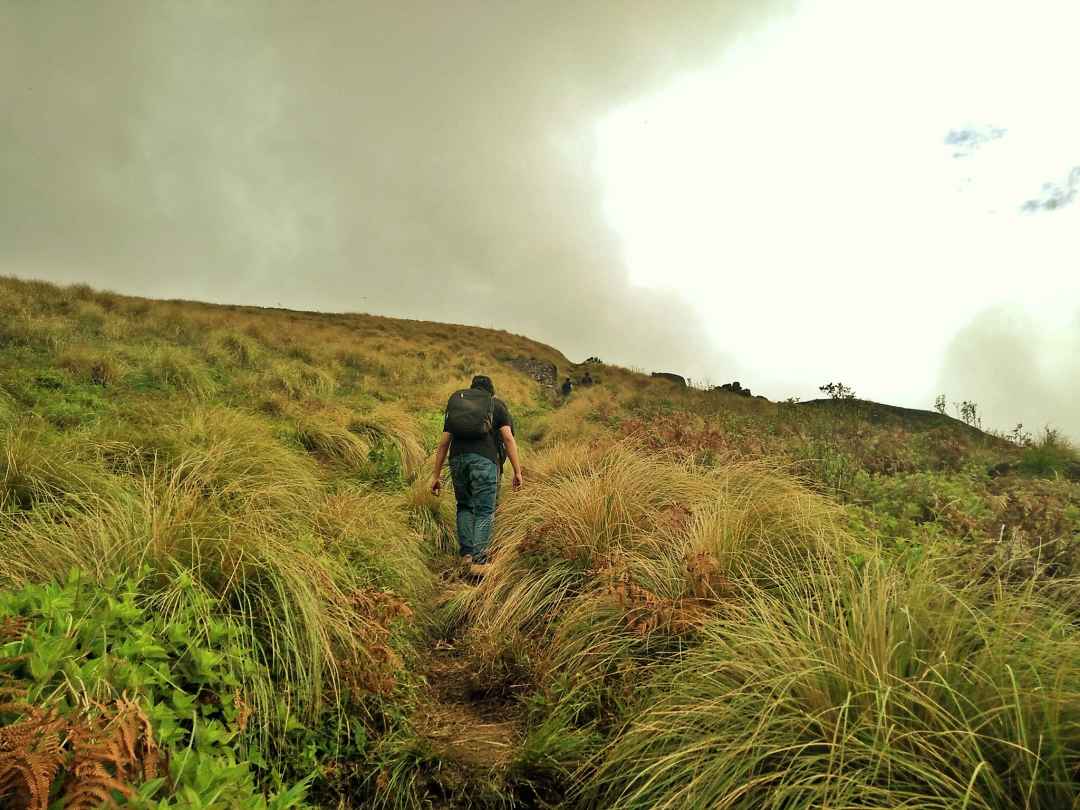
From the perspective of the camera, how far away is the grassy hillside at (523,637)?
1719mm

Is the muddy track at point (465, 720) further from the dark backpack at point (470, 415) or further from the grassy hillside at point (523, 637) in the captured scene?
the dark backpack at point (470, 415)

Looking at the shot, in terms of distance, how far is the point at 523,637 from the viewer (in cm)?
361

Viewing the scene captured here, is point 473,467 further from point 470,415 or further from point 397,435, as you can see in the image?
point 397,435

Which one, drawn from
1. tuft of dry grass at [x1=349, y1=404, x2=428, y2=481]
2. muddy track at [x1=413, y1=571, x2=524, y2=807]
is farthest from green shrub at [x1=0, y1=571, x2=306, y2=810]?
tuft of dry grass at [x1=349, y1=404, x2=428, y2=481]

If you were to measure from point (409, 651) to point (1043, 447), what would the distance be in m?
8.95

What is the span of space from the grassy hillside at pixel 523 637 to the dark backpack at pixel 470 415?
38.6 inches

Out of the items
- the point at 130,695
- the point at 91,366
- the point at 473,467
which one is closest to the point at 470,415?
the point at 473,467

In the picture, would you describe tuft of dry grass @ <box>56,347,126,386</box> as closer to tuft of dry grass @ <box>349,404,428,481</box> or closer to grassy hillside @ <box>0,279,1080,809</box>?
grassy hillside @ <box>0,279,1080,809</box>

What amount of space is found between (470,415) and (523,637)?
2.54 meters

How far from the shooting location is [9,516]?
3.15 meters

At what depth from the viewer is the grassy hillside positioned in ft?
5.64

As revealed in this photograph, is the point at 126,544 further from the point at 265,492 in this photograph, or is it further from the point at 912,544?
the point at 912,544

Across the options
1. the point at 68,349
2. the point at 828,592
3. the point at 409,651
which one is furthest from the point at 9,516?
the point at 68,349

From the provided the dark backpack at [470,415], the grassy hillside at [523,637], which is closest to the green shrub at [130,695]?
the grassy hillside at [523,637]
